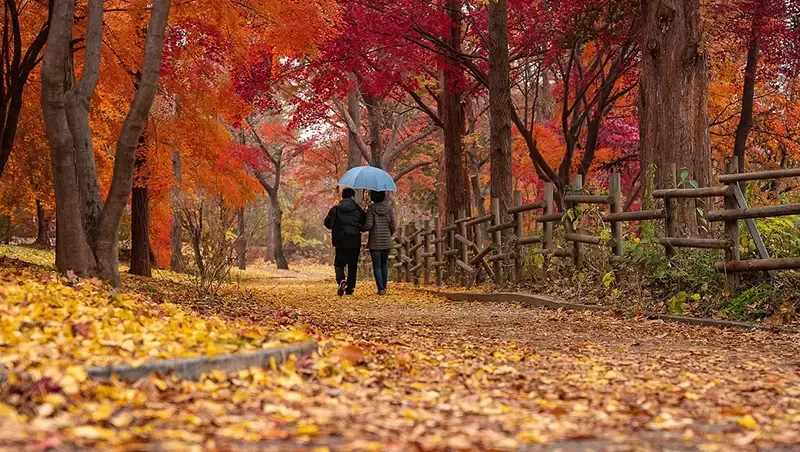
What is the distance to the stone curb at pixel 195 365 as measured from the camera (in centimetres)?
364

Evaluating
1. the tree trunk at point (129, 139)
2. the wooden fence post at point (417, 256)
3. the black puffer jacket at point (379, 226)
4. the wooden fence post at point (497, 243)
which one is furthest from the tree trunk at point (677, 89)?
the wooden fence post at point (417, 256)

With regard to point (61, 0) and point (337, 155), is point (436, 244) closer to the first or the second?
point (61, 0)

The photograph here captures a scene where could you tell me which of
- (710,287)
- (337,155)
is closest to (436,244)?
(710,287)

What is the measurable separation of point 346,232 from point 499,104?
2.98m

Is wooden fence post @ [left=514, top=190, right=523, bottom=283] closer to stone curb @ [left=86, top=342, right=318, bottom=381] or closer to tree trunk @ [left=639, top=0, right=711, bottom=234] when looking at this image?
tree trunk @ [left=639, top=0, right=711, bottom=234]

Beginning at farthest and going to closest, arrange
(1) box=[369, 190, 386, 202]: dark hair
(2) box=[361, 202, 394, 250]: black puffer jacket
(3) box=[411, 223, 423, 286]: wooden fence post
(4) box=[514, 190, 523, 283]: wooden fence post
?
(3) box=[411, 223, 423, 286]: wooden fence post < (1) box=[369, 190, 386, 202]: dark hair < (2) box=[361, 202, 394, 250]: black puffer jacket < (4) box=[514, 190, 523, 283]: wooden fence post

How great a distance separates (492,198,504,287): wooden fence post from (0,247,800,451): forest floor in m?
6.97

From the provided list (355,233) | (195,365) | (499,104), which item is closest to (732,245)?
(195,365)

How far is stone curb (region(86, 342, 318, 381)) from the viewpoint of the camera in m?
3.64

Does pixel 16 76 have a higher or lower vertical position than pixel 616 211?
higher

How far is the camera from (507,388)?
14.4ft

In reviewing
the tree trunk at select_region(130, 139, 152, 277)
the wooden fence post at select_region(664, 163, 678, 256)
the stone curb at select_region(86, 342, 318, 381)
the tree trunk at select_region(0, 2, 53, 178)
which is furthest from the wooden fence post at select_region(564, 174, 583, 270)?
the tree trunk at select_region(130, 139, 152, 277)

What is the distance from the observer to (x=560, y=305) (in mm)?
10023

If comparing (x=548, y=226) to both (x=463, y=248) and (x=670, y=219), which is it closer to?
(x=670, y=219)
